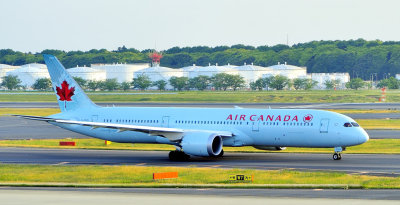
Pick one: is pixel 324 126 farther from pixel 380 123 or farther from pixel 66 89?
pixel 380 123

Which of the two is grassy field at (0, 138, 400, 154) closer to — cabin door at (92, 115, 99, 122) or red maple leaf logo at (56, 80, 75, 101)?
red maple leaf logo at (56, 80, 75, 101)

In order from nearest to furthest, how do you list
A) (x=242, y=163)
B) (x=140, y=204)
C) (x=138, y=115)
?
(x=140, y=204) → (x=242, y=163) → (x=138, y=115)

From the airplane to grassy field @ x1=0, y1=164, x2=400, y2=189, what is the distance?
6614mm

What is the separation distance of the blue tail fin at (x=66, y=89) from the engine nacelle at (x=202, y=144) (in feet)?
37.9

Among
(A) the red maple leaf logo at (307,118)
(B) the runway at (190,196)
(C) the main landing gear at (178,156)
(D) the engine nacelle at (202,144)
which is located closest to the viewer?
(B) the runway at (190,196)

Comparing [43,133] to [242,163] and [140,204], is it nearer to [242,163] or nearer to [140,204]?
[242,163]

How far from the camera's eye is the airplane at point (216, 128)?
4981cm

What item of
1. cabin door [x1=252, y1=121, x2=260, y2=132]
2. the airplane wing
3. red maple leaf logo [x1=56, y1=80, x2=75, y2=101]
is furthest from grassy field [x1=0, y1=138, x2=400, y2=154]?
the airplane wing

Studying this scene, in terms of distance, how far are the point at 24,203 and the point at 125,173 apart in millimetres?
13060

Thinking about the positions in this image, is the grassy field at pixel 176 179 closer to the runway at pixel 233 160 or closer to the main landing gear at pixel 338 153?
the runway at pixel 233 160

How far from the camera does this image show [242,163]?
48.6 meters

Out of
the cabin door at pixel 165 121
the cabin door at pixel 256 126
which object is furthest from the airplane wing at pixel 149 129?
the cabin door at pixel 165 121

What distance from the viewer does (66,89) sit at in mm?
58781

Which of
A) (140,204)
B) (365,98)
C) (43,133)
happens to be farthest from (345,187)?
(365,98)
